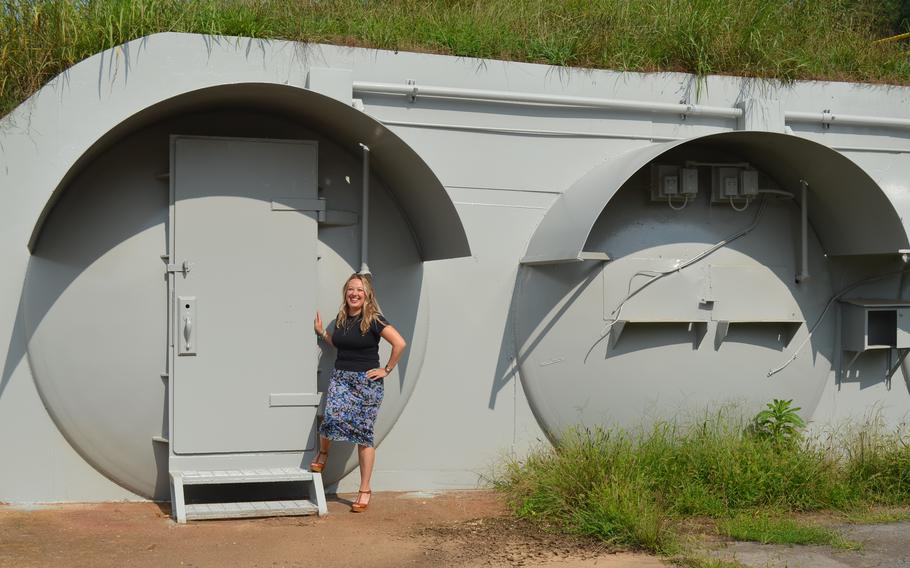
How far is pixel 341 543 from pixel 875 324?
531cm

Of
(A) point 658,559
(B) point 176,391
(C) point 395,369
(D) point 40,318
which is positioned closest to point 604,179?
(C) point 395,369

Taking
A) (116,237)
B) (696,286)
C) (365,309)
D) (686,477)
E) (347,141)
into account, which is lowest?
(686,477)

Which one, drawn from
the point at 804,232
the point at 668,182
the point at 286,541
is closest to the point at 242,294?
the point at 286,541

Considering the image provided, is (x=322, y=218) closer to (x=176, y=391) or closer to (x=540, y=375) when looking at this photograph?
(x=176, y=391)

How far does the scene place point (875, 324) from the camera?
8.91 metres

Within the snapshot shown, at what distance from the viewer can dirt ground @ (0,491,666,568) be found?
232 inches

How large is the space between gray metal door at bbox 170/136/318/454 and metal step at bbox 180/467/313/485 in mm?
155

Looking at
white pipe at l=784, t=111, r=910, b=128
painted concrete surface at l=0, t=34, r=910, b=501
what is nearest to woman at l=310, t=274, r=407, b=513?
painted concrete surface at l=0, t=34, r=910, b=501

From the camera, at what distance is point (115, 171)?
23.6ft

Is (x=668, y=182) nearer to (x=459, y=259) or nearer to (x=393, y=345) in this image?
(x=459, y=259)

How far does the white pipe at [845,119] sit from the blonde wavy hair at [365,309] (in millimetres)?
4253

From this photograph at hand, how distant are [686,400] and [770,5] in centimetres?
417

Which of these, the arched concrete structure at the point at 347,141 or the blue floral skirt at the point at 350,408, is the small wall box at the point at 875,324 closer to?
the arched concrete structure at the point at 347,141

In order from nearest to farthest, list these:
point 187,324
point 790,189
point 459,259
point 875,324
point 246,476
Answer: point 246,476, point 187,324, point 459,259, point 790,189, point 875,324
